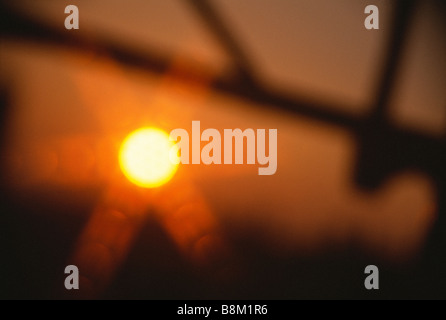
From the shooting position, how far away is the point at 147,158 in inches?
79.4

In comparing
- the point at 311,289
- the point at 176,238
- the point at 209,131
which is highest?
the point at 209,131

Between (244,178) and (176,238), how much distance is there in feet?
1.35

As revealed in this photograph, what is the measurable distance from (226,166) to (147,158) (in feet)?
1.18

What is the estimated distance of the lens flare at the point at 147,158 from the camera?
79.1 inches

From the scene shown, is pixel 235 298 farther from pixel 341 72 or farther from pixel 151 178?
pixel 341 72

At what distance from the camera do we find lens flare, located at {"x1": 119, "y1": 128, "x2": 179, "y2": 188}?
2010 mm

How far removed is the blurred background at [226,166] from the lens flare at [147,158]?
4 cm

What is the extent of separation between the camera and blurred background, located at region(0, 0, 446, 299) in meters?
2.01

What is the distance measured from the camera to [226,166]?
2035mm

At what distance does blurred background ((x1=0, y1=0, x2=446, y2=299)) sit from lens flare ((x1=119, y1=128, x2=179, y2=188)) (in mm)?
36

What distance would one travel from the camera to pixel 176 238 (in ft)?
6.63

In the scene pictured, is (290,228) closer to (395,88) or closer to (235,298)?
(235,298)
